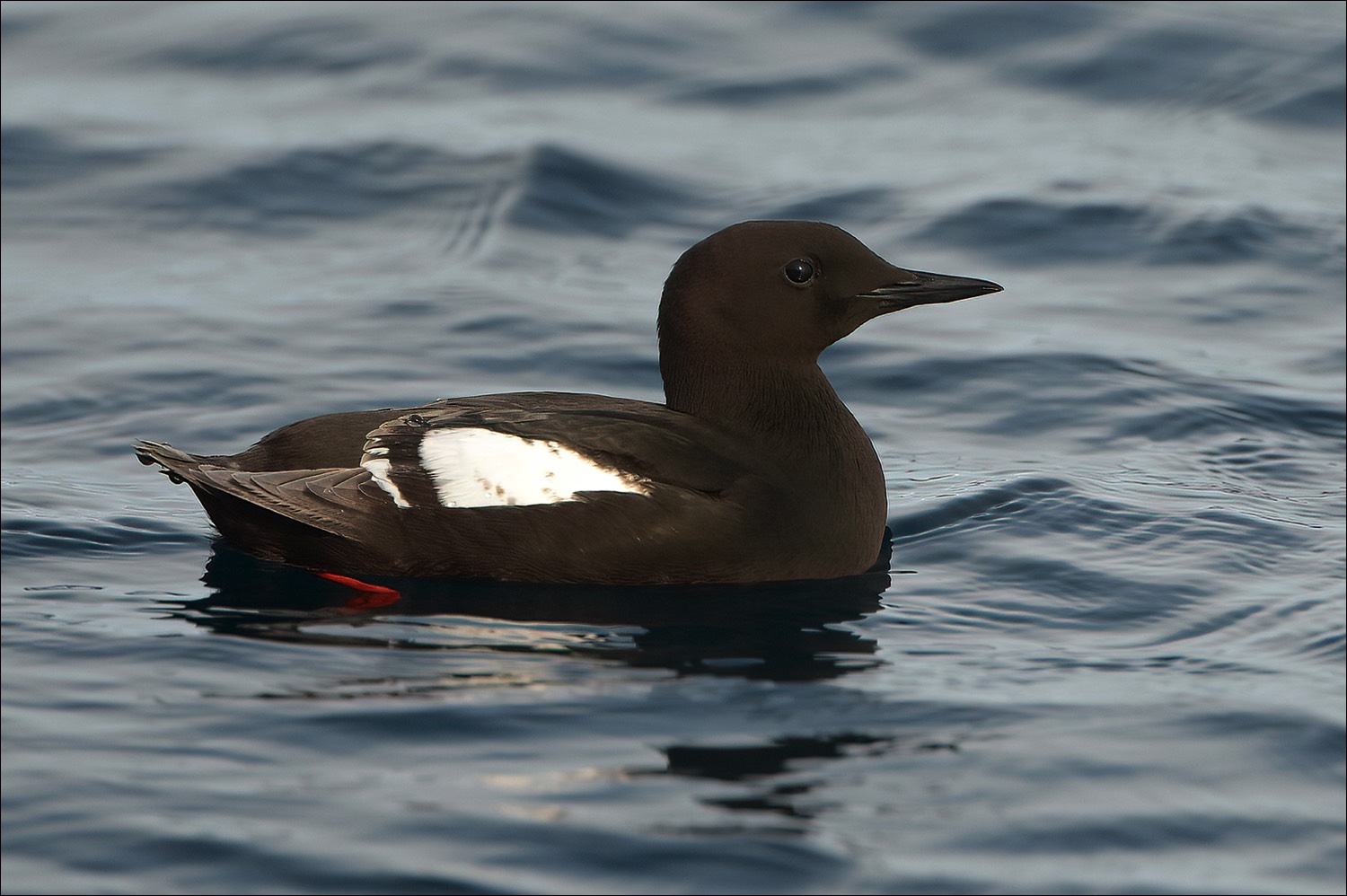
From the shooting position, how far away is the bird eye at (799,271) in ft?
19.2

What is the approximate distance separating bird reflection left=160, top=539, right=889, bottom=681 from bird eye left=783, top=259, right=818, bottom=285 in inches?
36.7

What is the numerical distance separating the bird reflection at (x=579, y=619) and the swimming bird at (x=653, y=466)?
2.8 inches

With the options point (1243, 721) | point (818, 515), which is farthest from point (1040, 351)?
point (1243, 721)

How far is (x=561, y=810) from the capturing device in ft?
13.6

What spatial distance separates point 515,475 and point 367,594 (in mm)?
550

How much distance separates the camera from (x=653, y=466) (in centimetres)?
548

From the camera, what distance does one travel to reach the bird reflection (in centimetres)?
505

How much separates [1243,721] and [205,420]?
4360 mm

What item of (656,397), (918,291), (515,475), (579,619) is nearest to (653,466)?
(515,475)

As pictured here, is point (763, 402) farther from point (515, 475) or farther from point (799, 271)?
point (515, 475)

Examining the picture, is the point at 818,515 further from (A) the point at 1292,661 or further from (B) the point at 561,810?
(B) the point at 561,810

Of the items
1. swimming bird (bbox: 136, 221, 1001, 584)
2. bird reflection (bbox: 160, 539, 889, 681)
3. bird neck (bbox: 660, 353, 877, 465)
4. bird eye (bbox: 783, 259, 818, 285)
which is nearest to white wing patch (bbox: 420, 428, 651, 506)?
swimming bird (bbox: 136, 221, 1001, 584)

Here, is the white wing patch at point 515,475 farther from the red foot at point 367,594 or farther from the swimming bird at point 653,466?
the red foot at point 367,594

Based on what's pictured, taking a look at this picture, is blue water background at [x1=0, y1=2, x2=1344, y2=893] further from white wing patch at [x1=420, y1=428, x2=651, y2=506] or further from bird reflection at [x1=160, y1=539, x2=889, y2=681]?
white wing patch at [x1=420, y1=428, x2=651, y2=506]
